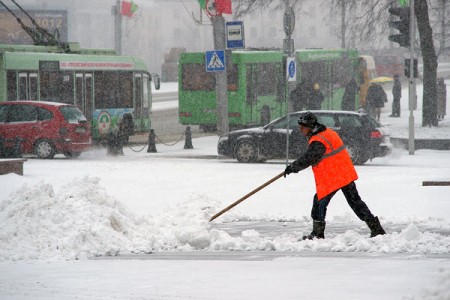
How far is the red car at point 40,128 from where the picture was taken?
27062 millimetres

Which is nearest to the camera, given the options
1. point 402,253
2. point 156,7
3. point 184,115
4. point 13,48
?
point 402,253

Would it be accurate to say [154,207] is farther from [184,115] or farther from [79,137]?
[184,115]

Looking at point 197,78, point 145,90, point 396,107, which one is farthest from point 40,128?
point 396,107

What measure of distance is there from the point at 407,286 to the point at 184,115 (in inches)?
1174

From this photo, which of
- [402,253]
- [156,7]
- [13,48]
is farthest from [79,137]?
[156,7]

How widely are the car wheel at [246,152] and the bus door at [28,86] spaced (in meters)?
7.07

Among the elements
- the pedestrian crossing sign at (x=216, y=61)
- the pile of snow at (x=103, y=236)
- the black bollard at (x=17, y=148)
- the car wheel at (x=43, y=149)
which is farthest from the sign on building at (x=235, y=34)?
the pile of snow at (x=103, y=236)

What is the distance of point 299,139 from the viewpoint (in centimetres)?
2541

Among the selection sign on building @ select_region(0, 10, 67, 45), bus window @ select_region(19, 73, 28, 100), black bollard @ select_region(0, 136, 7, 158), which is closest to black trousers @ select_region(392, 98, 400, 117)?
bus window @ select_region(19, 73, 28, 100)

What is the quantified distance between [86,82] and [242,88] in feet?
20.3

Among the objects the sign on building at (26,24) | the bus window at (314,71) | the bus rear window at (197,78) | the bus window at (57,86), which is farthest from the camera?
the sign on building at (26,24)

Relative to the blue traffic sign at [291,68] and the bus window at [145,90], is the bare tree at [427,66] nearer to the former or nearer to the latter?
the bus window at [145,90]

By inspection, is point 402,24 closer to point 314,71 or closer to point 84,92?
point 84,92

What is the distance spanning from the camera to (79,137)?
89.7ft
